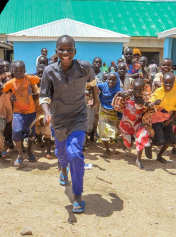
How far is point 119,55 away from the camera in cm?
1142

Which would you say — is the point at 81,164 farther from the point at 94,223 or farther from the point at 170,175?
the point at 170,175

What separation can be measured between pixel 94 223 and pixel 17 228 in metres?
0.79

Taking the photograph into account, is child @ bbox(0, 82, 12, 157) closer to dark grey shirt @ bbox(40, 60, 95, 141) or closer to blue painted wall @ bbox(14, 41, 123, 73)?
dark grey shirt @ bbox(40, 60, 95, 141)

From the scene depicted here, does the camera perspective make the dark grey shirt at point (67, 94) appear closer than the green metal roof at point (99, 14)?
Yes

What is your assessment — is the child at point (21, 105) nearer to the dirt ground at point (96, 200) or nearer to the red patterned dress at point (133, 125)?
the dirt ground at point (96, 200)

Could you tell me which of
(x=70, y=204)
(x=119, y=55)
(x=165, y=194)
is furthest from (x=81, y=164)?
(x=119, y=55)

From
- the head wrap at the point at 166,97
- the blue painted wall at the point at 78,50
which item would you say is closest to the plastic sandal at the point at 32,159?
the head wrap at the point at 166,97

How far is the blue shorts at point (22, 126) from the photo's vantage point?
4496mm

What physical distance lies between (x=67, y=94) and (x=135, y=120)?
197 centimetres

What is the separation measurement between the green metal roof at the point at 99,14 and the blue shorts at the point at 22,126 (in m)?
12.1

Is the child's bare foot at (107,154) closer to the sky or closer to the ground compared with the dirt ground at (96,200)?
closer to the sky

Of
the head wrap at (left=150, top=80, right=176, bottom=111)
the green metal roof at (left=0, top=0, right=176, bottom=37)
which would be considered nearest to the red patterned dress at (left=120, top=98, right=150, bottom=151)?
the head wrap at (left=150, top=80, right=176, bottom=111)

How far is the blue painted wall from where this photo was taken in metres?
10.8

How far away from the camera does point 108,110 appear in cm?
522
